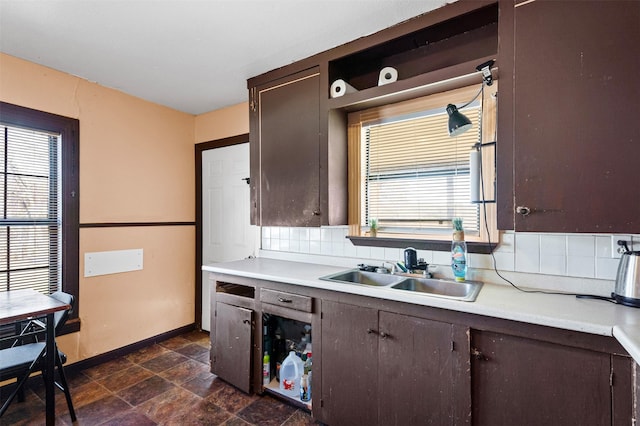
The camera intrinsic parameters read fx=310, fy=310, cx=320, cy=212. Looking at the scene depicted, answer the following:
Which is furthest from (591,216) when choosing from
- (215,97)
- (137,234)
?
(137,234)

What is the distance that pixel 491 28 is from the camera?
70.3 inches

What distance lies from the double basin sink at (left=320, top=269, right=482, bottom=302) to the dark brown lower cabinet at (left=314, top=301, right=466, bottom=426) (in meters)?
0.21

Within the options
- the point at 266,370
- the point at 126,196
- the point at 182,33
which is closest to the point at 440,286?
the point at 266,370

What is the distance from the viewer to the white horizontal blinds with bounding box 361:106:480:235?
1.96m

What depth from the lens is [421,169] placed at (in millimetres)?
2111

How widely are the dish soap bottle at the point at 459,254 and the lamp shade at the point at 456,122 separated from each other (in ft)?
1.72

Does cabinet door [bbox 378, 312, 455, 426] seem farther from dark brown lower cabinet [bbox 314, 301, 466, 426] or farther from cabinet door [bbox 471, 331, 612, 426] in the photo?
cabinet door [bbox 471, 331, 612, 426]

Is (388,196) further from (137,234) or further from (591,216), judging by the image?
(137,234)

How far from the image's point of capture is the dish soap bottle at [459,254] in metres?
1.82

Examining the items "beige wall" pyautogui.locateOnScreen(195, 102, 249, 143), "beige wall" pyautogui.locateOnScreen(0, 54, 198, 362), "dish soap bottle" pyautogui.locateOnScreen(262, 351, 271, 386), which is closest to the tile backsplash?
"dish soap bottle" pyautogui.locateOnScreen(262, 351, 271, 386)

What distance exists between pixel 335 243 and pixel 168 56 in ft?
6.07

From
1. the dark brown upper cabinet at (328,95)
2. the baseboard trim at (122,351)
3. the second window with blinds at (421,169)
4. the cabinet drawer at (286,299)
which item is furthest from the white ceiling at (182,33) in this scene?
the baseboard trim at (122,351)

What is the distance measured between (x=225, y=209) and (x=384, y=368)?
7.56 ft

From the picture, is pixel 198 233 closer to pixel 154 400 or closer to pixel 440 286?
pixel 154 400
